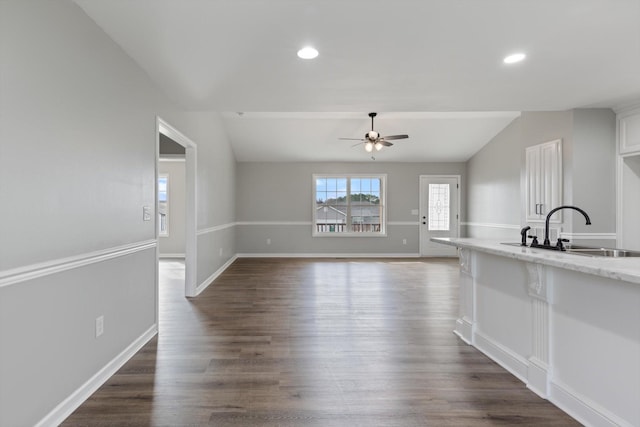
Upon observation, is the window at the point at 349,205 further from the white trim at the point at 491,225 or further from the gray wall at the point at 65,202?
the gray wall at the point at 65,202

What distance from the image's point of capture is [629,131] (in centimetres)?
397

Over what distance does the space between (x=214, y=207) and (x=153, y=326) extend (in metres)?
2.93

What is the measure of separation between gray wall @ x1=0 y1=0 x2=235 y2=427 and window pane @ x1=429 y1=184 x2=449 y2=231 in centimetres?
678

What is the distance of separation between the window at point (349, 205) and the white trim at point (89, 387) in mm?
5749

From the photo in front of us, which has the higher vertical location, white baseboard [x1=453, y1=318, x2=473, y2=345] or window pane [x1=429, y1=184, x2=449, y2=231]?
window pane [x1=429, y1=184, x2=449, y2=231]

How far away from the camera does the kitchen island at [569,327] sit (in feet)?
5.48

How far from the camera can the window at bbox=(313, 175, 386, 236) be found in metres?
8.41

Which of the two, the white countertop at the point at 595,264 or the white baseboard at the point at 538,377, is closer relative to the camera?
the white countertop at the point at 595,264

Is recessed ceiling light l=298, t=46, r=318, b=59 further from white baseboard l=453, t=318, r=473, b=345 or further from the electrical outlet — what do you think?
white baseboard l=453, t=318, r=473, b=345

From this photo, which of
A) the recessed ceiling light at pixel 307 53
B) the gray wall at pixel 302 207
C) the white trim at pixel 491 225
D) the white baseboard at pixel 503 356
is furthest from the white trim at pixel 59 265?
the white trim at pixel 491 225

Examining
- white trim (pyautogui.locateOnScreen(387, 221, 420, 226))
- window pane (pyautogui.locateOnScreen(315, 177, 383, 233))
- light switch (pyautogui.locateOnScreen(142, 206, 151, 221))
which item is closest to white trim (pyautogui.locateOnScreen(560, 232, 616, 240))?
white trim (pyautogui.locateOnScreen(387, 221, 420, 226))

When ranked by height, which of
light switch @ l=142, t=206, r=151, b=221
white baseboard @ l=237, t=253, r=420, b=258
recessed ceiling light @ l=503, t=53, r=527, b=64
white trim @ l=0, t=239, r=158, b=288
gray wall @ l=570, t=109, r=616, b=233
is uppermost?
recessed ceiling light @ l=503, t=53, r=527, b=64

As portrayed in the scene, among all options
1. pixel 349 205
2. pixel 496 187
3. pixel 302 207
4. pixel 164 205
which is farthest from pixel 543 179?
pixel 164 205

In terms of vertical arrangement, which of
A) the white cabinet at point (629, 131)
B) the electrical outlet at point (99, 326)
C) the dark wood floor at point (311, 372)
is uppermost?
the white cabinet at point (629, 131)
